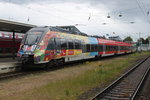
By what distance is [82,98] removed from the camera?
8508 millimetres

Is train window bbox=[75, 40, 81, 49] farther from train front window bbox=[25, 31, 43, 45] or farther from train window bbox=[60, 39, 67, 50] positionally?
train front window bbox=[25, 31, 43, 45]

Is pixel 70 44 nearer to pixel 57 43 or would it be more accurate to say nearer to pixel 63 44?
pixel 63 44

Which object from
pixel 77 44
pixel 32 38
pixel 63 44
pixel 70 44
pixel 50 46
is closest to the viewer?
pixel 32 38

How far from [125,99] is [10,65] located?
34.4ft

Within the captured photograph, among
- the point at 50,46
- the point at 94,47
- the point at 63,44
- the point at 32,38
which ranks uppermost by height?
the point at 32,38

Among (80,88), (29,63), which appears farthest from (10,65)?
(80,88)

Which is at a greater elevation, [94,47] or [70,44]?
[70,44]

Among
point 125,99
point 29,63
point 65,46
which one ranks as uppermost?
point 65,46

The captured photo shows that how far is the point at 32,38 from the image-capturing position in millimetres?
16078

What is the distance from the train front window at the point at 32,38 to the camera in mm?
15789

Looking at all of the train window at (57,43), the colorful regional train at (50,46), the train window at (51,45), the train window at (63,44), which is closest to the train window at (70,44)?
the colorful regional train at (50,46)

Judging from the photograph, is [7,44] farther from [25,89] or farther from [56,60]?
[25,89]

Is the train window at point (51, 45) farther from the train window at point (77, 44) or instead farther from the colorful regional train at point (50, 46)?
the train window at point (77, 44)

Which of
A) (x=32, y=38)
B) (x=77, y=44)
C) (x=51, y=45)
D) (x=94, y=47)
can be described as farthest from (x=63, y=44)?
(x=94, y=47)
